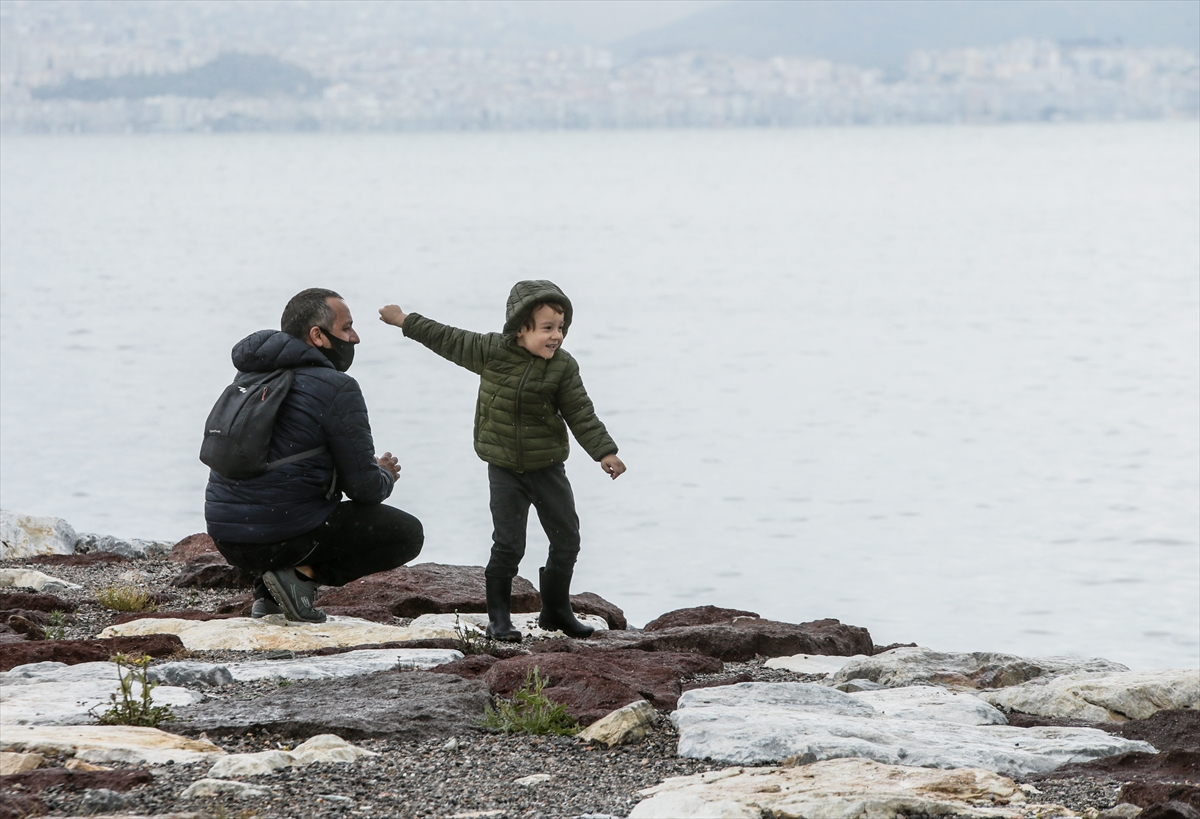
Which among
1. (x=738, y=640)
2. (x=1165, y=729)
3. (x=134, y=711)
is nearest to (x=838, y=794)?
(x=1165, y=729)

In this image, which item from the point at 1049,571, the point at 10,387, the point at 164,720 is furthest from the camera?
the point at 10,387

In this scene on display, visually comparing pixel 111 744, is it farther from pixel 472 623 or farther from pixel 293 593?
pixel 472 623

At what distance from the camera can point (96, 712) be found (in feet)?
17.1

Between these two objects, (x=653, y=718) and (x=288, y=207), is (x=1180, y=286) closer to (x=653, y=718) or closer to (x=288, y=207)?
(x=653, y=718)

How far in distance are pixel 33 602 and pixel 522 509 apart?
276 centimetres

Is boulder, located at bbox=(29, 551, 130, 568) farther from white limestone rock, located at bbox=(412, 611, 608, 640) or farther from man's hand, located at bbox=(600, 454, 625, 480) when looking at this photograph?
man's hand, located at bbox=(600, 454, 625, 480)

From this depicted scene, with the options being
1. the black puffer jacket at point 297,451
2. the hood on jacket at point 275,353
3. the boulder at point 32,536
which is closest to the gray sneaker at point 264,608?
the black puffer jacket at point 297,451

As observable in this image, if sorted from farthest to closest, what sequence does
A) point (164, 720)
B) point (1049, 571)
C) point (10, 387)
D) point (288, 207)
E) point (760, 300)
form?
point (288, 207)
point (760, 300)
point (10, 387)
point (1049, 571)
point (164, 720)

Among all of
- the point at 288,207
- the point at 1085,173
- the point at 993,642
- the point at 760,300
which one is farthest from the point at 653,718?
the point at 1085,173

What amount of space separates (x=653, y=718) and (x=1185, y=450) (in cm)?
1967

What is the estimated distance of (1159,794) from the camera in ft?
15.0

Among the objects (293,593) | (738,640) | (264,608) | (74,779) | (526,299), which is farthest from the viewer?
Answer: (738,640)

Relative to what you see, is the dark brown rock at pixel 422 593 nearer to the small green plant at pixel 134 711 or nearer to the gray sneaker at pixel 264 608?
the gray sneaker at pixel 264 608

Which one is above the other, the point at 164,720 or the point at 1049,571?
the point at 164,720
